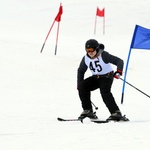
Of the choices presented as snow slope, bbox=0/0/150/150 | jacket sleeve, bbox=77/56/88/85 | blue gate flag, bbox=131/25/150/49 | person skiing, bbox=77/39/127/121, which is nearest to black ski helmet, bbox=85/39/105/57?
person skiing, bbox=77/39/127/121

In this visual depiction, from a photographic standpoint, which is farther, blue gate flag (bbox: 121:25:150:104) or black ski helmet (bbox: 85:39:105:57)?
blue gate flag (bbox: 121:25:150:104)

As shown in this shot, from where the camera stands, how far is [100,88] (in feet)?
20.1

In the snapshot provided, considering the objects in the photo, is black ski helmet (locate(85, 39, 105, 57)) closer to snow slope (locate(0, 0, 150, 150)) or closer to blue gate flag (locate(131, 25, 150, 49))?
snow slope (locate(0, 0, 150, 150))

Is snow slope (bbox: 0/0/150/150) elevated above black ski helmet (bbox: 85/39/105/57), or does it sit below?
below

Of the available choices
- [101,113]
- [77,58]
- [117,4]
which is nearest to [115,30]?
[117,4]

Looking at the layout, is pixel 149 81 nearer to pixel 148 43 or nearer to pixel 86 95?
pixel 148 43

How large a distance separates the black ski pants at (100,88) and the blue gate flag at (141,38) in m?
3.33

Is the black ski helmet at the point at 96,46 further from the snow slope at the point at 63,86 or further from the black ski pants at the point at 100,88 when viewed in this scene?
the snow slope at the point at 63,86

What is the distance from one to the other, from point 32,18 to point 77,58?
15.1 meters

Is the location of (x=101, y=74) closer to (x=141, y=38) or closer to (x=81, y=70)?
(x=81, y=70)

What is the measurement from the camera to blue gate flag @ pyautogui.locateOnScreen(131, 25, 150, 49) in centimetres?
926

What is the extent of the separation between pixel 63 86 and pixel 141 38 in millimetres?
2844

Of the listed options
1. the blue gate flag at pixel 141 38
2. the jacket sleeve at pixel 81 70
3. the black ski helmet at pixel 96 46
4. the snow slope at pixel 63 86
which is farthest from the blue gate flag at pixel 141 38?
the black ski helmet at pixel 96 46

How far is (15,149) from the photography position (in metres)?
3.92
